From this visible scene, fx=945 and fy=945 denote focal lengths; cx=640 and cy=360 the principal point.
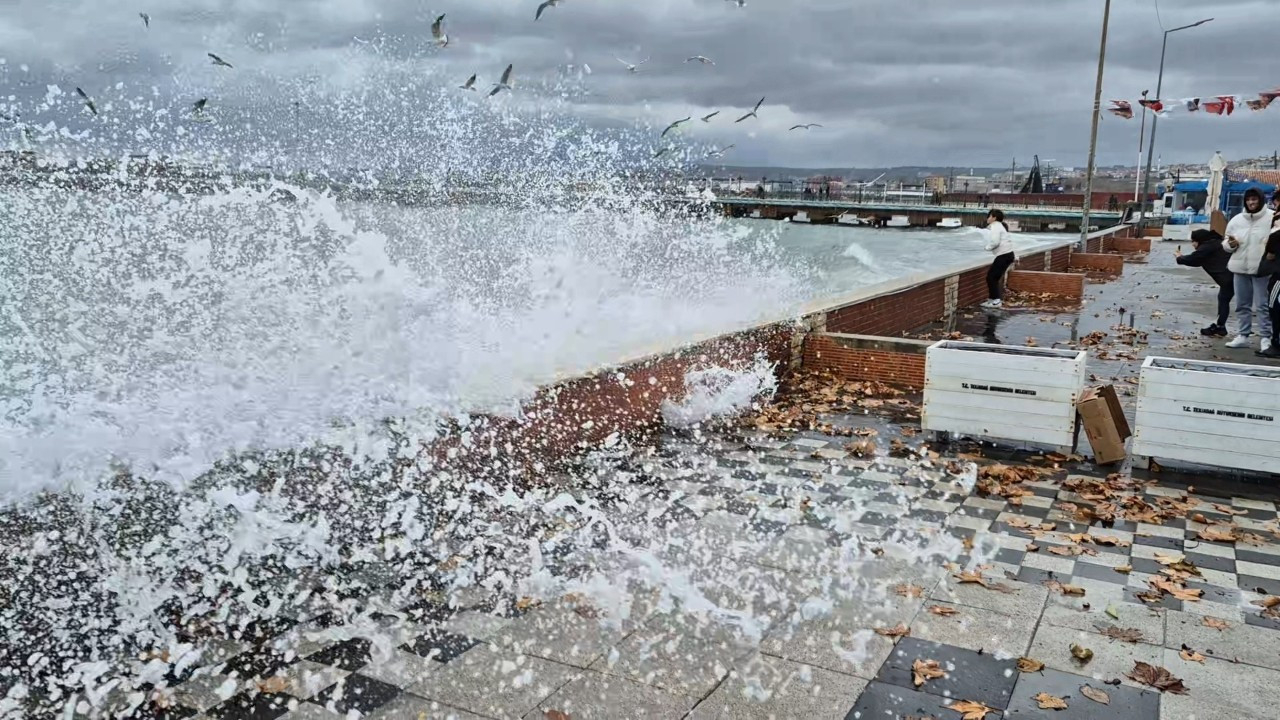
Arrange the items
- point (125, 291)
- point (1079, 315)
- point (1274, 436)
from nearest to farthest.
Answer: point (1274, 436) < point (1079, 315) < point (125, 291)

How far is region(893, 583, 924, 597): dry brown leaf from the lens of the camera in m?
4.99

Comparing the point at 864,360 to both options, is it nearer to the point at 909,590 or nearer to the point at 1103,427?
the point at 1103,427

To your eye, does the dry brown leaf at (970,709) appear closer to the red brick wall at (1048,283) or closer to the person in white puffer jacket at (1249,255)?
the person in white puffer jacket at (1249,255)

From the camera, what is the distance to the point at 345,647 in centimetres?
434

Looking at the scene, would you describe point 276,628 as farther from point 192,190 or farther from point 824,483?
point 192,190

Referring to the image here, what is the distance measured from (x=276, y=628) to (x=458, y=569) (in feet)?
3.44

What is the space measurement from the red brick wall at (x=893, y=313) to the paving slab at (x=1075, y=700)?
8129mm

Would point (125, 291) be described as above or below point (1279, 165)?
below

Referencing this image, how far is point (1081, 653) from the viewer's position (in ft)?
14.1

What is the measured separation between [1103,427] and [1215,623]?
10.5ft

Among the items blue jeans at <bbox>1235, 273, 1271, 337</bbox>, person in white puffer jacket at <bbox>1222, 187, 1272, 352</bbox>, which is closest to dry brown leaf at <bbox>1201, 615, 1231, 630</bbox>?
person in white puffer jacket at <bbox>1222, 187, 1272, 352</bbox>

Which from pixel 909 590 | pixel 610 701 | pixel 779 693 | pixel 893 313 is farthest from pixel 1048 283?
pixel 610 701

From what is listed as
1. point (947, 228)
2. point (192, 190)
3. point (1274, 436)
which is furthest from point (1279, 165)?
point (1274, 436)

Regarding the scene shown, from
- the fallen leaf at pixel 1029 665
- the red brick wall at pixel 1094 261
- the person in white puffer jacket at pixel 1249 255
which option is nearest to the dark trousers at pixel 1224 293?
the person in white puffer jacket at pixel 1249 255
